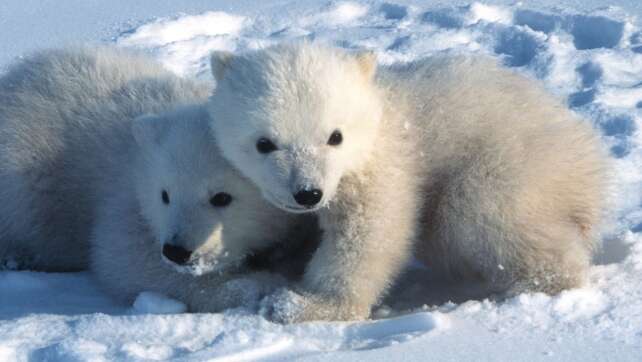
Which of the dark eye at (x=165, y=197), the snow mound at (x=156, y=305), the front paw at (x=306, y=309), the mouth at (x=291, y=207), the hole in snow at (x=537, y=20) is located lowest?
the hole in snow at (x=537, y=20)

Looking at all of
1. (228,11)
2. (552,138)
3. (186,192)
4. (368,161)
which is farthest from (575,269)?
(228,11)

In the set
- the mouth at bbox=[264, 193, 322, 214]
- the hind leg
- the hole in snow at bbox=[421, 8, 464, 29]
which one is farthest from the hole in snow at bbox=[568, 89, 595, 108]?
the mouth at bbox=[264, 193, 322, 214]

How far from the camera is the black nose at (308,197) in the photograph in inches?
158

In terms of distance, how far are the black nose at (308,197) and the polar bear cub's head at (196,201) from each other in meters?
0.60

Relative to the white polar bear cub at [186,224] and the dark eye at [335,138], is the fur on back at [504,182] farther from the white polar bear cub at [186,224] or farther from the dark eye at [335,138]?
the white polar bear cub at [186,224]

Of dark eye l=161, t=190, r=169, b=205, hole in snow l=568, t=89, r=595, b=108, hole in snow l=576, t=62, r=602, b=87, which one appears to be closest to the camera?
dark eye l=161, t=190, r=169, b=205

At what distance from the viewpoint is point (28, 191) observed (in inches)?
214

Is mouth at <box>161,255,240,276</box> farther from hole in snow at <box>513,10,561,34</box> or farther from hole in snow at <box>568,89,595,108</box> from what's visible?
hole in snow at <box>513,10,561,34</box>

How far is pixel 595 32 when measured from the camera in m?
7.98

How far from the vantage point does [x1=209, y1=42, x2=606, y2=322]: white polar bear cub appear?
4184mm

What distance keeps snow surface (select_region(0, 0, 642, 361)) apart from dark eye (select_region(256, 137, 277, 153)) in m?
0.71

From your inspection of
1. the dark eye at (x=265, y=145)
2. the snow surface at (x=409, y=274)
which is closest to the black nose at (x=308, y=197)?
the dark eye at (x=265, y=145)

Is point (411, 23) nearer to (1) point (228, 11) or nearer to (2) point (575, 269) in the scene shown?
→ (1) point (228, 11)

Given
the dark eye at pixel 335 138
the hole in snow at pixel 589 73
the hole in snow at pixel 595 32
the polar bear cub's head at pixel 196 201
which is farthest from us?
the hole in snow at pixel 595 32
